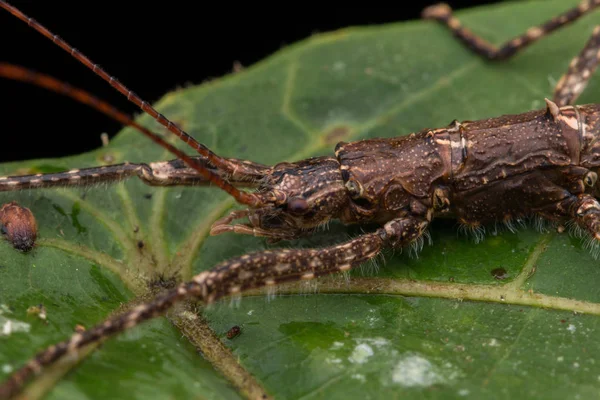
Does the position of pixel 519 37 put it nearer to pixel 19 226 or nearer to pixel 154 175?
pixel 154 175

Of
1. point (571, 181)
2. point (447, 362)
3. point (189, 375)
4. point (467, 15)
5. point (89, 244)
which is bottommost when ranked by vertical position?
point (447, 362)

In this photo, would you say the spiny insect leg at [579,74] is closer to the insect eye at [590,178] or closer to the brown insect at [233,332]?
the insect eye at [590,178]

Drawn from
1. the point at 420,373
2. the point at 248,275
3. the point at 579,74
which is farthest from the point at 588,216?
the point at 248,275

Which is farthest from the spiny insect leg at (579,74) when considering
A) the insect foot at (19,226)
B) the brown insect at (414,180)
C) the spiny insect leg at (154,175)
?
the insect foot at (19,226)

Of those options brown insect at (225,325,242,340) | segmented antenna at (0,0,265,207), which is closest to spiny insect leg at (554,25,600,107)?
segmented antenna at (0,0,265,207)

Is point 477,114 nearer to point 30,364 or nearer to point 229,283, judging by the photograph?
point 229,283

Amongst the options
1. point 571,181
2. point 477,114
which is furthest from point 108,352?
point 477,114
